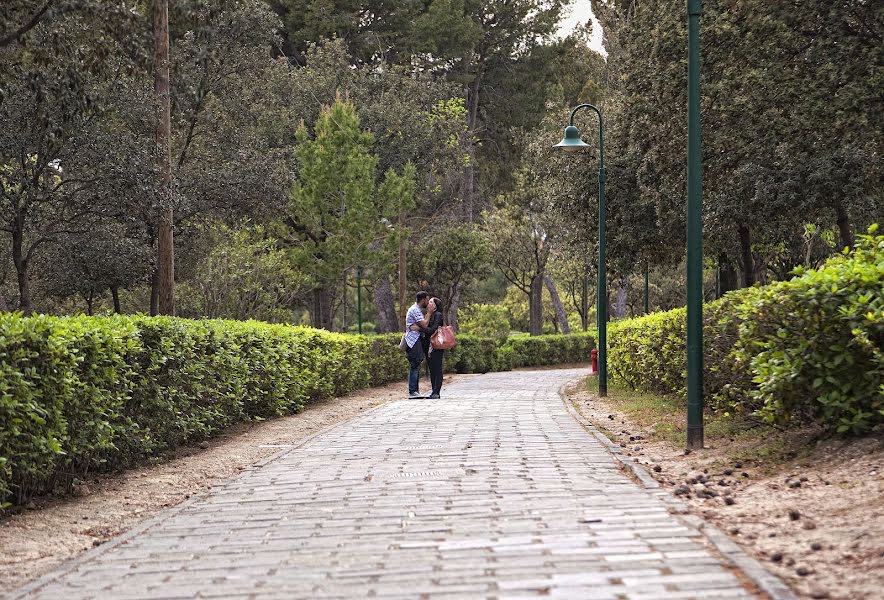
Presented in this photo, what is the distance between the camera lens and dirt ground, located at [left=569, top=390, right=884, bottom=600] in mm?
5164

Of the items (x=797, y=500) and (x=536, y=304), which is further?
(x=536, y=304)

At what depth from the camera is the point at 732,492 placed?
774 centimetres

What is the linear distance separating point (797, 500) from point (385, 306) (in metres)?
40.7

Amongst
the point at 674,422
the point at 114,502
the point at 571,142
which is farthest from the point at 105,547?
the point at 571,142

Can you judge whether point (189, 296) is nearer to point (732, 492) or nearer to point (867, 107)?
point (867, 107)

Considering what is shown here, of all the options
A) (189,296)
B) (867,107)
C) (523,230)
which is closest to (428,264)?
(523,230)

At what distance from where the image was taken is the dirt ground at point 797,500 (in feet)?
16.9

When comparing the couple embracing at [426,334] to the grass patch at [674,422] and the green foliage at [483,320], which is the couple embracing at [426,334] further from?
the green foliage at [483,320]

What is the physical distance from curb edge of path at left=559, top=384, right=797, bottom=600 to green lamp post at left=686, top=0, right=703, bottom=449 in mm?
1062

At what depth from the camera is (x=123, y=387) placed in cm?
998

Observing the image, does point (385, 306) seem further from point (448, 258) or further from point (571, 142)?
point (571, 142)

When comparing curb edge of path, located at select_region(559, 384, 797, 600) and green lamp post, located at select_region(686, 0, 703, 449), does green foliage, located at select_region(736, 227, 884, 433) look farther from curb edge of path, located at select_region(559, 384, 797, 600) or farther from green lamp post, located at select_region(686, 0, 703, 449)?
curb edge of path, located at select_region(559, 384, 797, 600)

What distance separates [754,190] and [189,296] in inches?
915

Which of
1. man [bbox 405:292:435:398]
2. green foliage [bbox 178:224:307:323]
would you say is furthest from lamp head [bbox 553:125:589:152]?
green foliage [bbox 178:224:307:323]
